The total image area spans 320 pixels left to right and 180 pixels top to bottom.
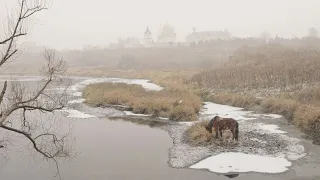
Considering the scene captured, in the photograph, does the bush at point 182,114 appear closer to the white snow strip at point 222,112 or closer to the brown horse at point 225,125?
the white snow strip at point 222,112

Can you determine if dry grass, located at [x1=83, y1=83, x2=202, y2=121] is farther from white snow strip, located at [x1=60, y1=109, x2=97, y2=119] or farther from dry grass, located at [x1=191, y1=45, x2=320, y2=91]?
dry grass, located at [x1=191, y1=45, x2=320, y2=91]

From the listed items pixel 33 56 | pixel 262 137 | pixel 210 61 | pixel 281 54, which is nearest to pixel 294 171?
pixel 262 137

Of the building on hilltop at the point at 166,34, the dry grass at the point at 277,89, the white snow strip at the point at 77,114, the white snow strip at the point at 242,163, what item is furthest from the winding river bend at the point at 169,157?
the building on hilltop at the point at 166,34

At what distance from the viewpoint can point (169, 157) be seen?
19.9 m

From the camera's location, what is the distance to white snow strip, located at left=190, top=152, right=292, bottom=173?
682 inches

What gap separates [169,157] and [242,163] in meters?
3.97

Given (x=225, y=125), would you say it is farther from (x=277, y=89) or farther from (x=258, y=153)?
(x=277, y=89)

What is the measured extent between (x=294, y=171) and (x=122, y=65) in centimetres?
8498

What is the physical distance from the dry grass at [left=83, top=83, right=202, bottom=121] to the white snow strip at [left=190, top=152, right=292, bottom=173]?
33.9 feet

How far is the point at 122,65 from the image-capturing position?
9956 centimetres

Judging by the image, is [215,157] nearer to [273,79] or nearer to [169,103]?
[169,103]

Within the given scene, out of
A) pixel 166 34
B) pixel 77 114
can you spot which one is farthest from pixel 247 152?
pixel 166 34

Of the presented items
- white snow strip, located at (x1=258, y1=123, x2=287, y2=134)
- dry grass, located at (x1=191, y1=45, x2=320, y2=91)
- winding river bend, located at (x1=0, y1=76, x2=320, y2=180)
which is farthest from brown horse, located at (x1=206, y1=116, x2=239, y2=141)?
dry grass, located at (x1=191, y1=45, x2=320, y2=91)

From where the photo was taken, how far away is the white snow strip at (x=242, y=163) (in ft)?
56.8
